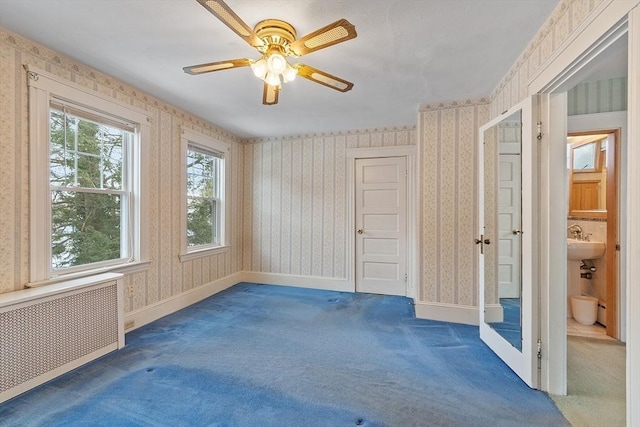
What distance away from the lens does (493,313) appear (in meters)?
2.59

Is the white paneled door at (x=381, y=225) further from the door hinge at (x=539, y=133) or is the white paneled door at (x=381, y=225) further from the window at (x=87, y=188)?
the window at (x=87, y=188)

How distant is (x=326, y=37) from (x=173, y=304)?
3.29 metres

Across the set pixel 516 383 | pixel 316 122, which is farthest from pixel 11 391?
pixel 316 122

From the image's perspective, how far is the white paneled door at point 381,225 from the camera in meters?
4.16

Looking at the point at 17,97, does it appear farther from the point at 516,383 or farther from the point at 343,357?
the point at 516,383

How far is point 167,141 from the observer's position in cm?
336

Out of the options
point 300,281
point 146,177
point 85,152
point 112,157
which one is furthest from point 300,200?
point 85,152

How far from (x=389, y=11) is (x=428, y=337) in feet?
8.88

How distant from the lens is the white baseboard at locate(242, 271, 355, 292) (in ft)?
14.4

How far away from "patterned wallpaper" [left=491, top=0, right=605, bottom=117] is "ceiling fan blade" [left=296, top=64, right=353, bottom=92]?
1236mm

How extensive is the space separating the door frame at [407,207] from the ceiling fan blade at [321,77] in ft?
7.60

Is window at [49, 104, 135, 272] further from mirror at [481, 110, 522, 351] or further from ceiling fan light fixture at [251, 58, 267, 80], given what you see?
mirror at [481, 110, 522, 351]

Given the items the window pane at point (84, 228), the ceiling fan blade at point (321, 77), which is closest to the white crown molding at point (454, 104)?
the ceiling fan blade at point (321, 77)

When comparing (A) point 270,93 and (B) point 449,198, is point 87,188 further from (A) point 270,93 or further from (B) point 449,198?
(B) point 449,198
